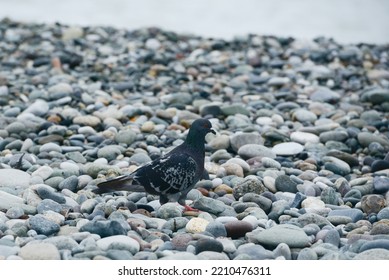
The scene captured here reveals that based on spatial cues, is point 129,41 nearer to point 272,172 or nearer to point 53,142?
point 53,142

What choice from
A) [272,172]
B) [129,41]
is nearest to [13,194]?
[272,172]

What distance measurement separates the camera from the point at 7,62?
10836mm

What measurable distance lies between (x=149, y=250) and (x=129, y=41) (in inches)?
331

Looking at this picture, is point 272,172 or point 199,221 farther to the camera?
point 272,172

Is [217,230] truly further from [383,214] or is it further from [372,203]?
[372,203]

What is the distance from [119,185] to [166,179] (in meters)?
0.36

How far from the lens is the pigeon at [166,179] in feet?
17.8

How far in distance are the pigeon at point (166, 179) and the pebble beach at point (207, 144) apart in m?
0.13

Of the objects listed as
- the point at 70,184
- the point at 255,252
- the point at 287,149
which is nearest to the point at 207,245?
the point at 255,252

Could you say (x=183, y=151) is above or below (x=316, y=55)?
below

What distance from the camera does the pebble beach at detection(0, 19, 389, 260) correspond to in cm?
469

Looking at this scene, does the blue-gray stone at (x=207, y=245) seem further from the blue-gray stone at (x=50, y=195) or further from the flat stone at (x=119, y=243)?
the blue-gray stone at (x=50, y=195)

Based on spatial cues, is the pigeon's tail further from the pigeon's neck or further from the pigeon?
the pigeon's neck

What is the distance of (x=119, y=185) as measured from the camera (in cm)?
545
